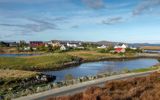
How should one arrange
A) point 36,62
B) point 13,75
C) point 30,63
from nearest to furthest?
point 13,75
point 30,63
point 36,62

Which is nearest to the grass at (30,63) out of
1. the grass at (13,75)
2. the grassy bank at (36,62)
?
the grassy bank at (36,62)

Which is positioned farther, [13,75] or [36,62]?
[36,62]

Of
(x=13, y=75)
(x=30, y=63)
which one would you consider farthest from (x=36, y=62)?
(x=13, y=75)

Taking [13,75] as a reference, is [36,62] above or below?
below

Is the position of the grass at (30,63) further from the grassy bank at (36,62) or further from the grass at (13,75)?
the grass at (13,75)

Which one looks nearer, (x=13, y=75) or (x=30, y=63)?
(x=13, y=75)

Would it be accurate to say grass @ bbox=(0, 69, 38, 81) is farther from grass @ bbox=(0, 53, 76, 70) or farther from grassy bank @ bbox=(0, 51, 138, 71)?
grass @ bbox=(0, 53, 76, 70)

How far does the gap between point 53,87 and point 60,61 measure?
83.6 metres

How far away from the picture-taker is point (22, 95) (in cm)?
2473

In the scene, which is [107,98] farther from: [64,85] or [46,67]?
[46,67]

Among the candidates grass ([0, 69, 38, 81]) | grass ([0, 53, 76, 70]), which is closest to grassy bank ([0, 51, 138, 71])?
grass ([0, 53, 76, 70])

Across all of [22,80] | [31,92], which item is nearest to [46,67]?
[22,80]

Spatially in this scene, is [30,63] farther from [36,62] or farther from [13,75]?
[13,75]

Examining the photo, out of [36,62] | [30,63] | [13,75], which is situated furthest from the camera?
[36,62]
